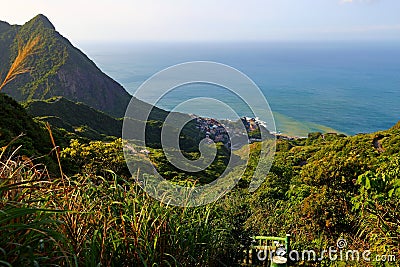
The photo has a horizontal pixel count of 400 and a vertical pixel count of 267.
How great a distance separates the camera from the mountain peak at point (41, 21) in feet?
147

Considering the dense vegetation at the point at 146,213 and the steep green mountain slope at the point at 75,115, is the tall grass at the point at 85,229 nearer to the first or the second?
the dense vegetation at the point at 146,213

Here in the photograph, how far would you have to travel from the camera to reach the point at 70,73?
4016 cm

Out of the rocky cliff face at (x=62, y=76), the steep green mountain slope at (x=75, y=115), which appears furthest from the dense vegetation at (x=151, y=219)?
the rocky cliff face at (x=62, y=76)

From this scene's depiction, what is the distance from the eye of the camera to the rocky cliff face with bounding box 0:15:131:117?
37.2 m

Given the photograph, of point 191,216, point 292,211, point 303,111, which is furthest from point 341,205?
point 303,111

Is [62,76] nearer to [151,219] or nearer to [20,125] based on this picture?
[20,125]

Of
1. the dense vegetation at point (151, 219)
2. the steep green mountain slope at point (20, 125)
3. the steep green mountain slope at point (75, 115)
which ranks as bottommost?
the steep green mountain slope at point (75, 115)

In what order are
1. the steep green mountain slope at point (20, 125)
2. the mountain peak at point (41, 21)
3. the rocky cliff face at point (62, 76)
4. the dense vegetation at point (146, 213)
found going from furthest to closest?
the mountain peak at point (41, 21)
the rocky cliff face at point (62, 76)
the steep green mountain slope at point (20, 125)
the dense vegetation at point (146, 213)

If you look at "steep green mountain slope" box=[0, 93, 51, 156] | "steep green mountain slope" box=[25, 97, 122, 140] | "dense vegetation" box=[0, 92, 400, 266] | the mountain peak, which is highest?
the mountain peak

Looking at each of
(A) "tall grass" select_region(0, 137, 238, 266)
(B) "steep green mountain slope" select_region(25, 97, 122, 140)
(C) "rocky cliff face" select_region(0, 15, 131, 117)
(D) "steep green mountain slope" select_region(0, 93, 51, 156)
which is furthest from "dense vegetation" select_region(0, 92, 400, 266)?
(C) "rocky cliff face" select_region(0, 15, 131, 117)

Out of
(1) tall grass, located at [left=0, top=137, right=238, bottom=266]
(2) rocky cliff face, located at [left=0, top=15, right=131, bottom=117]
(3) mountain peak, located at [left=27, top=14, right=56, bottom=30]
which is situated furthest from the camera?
(3) mountain peak, located at [left=27, top=14, right=56, bottom=30]

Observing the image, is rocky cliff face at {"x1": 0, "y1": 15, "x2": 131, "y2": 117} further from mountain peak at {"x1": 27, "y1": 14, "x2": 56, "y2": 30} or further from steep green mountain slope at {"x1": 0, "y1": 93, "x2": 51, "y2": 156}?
steep green mountain slope at {"x1": 0, "y1": 93, "x2": 51, "y2": 156}

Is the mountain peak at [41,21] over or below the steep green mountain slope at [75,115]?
over

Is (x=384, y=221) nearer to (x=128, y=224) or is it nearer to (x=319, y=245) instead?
(x=319, y=245)
